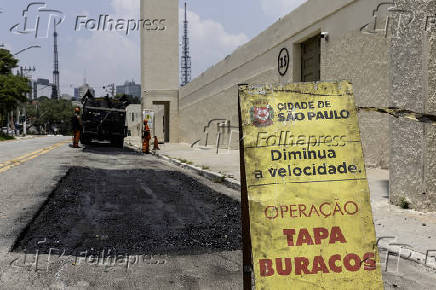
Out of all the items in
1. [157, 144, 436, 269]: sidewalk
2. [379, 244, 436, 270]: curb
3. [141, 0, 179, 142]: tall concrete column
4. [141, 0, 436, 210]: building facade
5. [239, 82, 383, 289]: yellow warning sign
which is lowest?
[379, 244, 436, 270]: curb

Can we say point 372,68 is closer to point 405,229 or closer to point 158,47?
point 405,229

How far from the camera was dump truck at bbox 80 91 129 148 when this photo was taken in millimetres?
20859

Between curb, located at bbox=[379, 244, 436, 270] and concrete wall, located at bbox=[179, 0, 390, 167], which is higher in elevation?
concrete wall, located at bbox=[179, 0, 390, 167]

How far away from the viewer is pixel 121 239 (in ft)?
15.1

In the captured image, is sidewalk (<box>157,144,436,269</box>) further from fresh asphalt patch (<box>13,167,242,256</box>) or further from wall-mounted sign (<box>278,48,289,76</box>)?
wall-mounted sign (<box>278,48,289,76</box>)

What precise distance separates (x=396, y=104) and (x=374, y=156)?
470 cm

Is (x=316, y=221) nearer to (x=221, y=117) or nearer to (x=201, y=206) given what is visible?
(x=201, y=206)

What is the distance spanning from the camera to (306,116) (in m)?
2.88

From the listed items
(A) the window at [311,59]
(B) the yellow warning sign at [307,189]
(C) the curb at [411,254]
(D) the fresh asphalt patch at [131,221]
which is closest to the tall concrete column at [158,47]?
(A) the window at [311,59]

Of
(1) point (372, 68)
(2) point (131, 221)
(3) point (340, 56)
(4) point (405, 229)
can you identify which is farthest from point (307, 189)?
(3) point (340, 56)

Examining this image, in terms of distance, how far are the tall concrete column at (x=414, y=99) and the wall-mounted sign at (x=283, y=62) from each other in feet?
32.9

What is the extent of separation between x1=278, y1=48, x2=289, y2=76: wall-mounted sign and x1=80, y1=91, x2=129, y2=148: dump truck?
9.20 m

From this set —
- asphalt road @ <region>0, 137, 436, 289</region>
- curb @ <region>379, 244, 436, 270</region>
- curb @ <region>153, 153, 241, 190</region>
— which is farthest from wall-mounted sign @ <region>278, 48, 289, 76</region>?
curb @ <region>379, 244, 436, 270</region>

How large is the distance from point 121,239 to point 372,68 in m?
8.69
